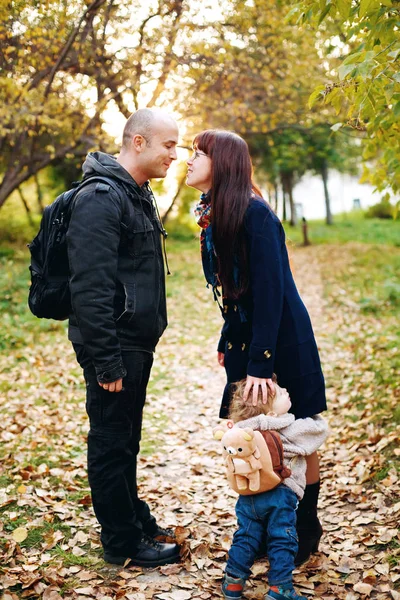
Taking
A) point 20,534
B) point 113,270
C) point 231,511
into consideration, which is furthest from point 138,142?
point 231,511

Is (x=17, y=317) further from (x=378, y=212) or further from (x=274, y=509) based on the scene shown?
(x=378, y=212)

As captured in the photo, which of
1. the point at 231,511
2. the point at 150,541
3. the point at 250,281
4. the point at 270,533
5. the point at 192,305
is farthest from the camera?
the point at 192,305

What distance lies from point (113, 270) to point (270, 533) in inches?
63.5

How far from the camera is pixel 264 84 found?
1391 centimetres

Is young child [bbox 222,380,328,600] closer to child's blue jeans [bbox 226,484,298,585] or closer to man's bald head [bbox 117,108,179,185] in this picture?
child's blue jeans [bbox 226,484,298,585]

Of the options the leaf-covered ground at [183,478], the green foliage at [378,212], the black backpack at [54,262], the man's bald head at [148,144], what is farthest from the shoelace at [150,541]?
the green foliage at [378,212]

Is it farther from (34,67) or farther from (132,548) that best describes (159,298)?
(34,67)

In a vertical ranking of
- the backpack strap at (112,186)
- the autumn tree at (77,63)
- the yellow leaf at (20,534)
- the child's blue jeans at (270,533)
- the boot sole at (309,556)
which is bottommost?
the boot sole at (309,556)

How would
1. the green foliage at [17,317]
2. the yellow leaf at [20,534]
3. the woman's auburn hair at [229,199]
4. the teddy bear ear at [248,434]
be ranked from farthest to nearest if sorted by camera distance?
the green foliage at [17,317] < the yellow leaf at [20,534] < the woman's auburn hair at [229,199] < the teddy bear ear at [248,434]

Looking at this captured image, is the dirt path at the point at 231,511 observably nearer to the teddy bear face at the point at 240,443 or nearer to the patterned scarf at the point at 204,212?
the teddy bear face at the point at 240,443

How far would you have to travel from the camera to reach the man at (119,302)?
319 cm

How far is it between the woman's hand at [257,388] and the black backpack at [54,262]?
1122 millimetres

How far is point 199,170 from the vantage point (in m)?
3.36

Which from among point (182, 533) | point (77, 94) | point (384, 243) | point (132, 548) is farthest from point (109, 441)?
point (384, 243)
